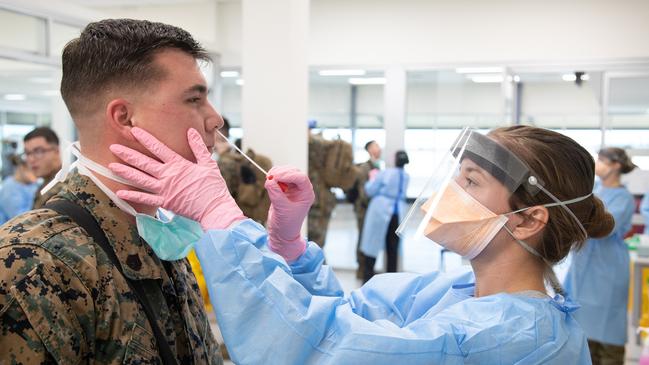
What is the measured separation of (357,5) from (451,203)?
607cm

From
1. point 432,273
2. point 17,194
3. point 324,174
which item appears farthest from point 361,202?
→ point 432,273

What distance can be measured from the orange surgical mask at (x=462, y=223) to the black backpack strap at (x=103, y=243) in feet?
2.13

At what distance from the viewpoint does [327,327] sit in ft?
3.96

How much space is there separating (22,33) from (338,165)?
2762 millimetres

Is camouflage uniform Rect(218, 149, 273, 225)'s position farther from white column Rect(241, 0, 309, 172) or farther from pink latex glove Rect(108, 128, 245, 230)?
pink latex glove Rect(108, 128, 245, 230)

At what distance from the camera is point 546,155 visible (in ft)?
4.56

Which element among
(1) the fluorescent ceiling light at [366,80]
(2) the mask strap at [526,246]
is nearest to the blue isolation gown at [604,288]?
(2) the mask strap at [526,246]

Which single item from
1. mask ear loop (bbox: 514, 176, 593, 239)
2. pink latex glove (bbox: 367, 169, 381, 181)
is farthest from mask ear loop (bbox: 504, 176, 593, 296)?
pink latex glove (bbox: 367, 169, 381, 181)

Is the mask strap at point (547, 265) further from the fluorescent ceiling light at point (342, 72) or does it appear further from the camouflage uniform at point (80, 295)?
the fluorescent ceiling light at point (342, 72)

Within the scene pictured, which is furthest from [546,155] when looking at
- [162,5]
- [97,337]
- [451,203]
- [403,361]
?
[162,5]

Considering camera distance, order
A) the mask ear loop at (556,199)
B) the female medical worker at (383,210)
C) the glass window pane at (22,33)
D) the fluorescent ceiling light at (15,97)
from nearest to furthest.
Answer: the mask ear loop at (556,199) < the glass window pane at (22,33) < the fluorescent ceiling light at (15,97) < the female medical worker at (383,210)

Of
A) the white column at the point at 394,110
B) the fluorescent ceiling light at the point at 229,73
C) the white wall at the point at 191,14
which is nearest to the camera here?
the white column at the point at 394,110

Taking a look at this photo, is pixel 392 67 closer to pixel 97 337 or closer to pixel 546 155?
pixel 546 155

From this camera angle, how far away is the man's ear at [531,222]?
1.40m
